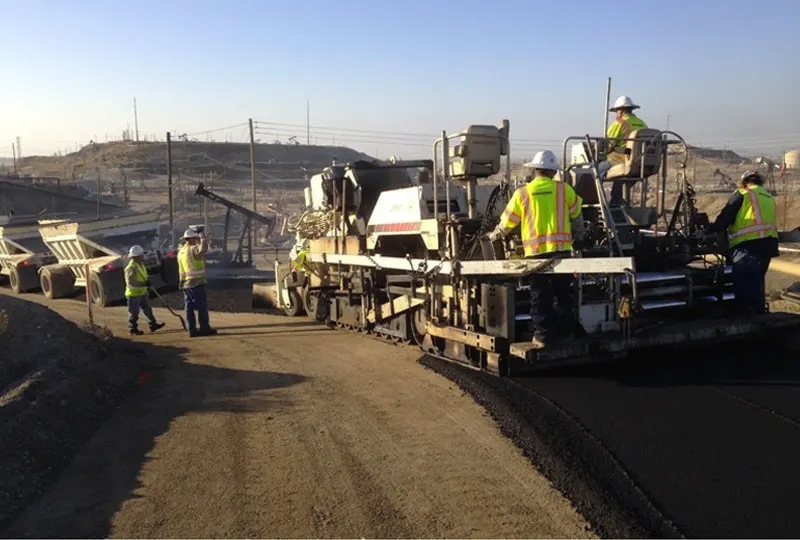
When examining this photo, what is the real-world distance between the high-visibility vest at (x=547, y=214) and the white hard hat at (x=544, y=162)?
15cm

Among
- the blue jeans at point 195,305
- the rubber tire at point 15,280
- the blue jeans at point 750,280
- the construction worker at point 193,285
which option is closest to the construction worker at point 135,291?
the construction worker at point 193,285

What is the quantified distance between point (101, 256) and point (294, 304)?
6.16 metres

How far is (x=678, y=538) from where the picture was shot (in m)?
3.73

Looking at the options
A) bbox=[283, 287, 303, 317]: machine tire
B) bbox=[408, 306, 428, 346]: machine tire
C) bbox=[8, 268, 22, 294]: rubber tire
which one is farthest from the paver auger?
bbox=[8, 268, 22, 294]: rubber tire

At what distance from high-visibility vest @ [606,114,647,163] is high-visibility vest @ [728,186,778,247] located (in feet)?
4.37

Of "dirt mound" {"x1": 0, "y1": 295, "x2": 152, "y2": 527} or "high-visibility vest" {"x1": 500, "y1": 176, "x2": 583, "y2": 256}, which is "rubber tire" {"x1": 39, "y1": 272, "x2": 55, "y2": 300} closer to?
"dirt mound" {"x1": 0, "y1": 295, "x2": 152, "y2": 527}

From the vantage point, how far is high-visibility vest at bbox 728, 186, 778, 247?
7480 mm

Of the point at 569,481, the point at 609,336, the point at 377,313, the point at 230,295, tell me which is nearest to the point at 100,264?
the point at 230,295

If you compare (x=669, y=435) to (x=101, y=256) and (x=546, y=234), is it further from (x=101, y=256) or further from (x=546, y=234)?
(x=101, y=256)

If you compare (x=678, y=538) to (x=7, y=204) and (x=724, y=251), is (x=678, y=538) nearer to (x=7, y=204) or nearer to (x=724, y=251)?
(x=724, y=251)

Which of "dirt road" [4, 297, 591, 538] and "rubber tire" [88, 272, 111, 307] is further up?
"dirt road" [4, 297, 591, 538]

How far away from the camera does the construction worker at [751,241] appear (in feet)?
24.6

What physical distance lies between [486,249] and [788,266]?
11.1 metres

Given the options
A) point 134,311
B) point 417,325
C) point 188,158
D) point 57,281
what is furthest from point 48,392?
point 188,158
